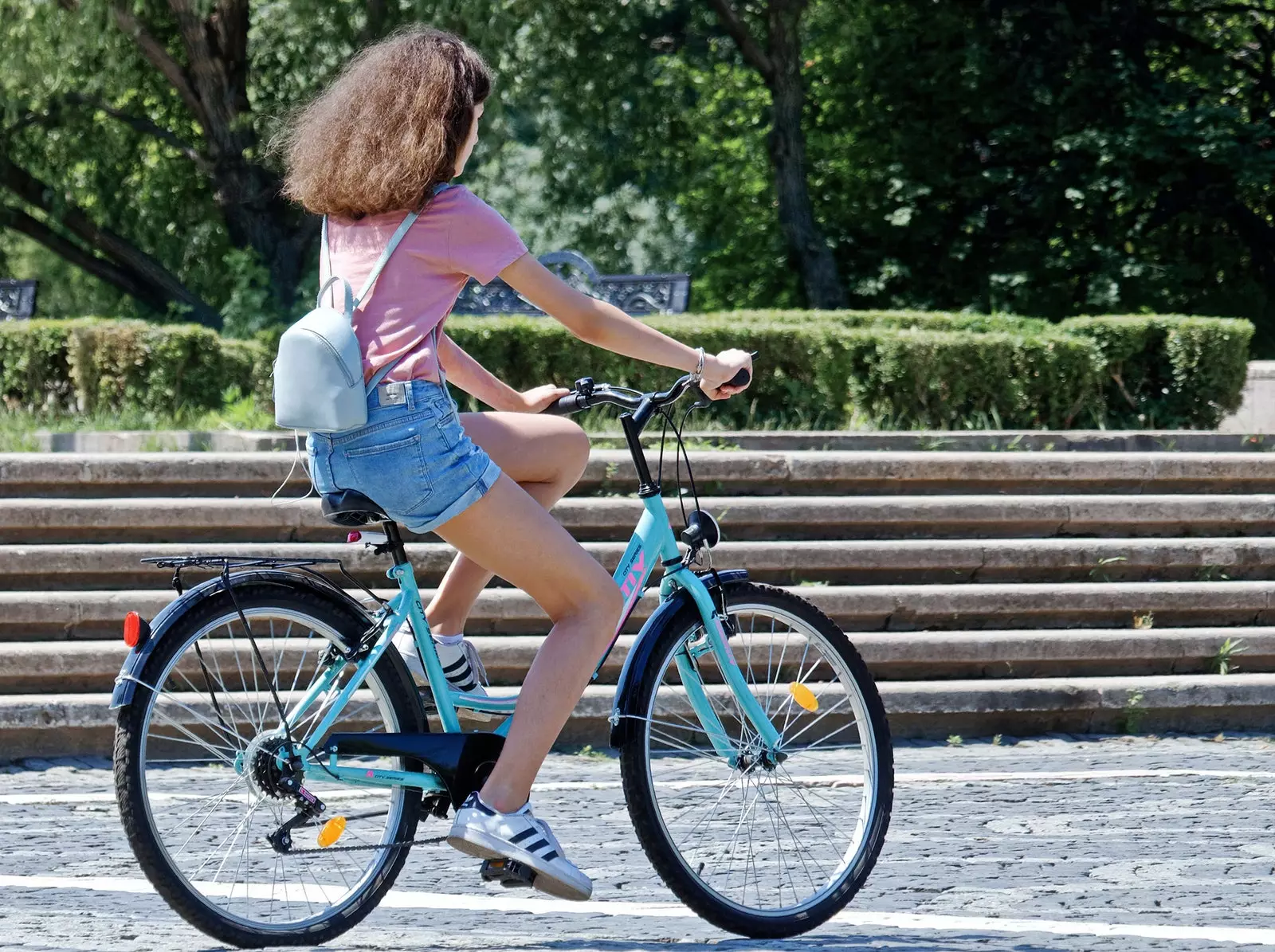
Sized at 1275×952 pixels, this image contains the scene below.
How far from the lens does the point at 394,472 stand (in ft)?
11.0

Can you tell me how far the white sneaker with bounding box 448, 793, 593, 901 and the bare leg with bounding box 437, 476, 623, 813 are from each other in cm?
4

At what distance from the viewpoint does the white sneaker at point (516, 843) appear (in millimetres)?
3422

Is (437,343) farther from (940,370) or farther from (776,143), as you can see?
(776,143)

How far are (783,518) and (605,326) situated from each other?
11.2 ft

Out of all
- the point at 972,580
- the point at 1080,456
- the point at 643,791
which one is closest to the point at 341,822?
the point at 643,791

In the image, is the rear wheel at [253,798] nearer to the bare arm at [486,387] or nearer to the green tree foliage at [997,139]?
the bare arm at [486,387]

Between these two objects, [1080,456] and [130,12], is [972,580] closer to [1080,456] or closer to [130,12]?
[1080,456]

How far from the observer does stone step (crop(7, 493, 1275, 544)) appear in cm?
645

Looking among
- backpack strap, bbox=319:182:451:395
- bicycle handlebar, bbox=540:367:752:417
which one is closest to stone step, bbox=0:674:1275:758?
bicycle handlebar, bbox=540:367:752:417

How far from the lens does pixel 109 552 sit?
631 cm

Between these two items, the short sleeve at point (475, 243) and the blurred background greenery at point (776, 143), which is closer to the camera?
the short sleeve at point (475, 243)

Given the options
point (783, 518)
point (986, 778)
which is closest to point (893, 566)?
point (783, 518)

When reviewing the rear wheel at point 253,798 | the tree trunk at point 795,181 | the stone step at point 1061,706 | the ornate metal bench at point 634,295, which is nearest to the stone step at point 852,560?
the stone step at point 1061,706

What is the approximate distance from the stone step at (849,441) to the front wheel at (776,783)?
11.6 feet
